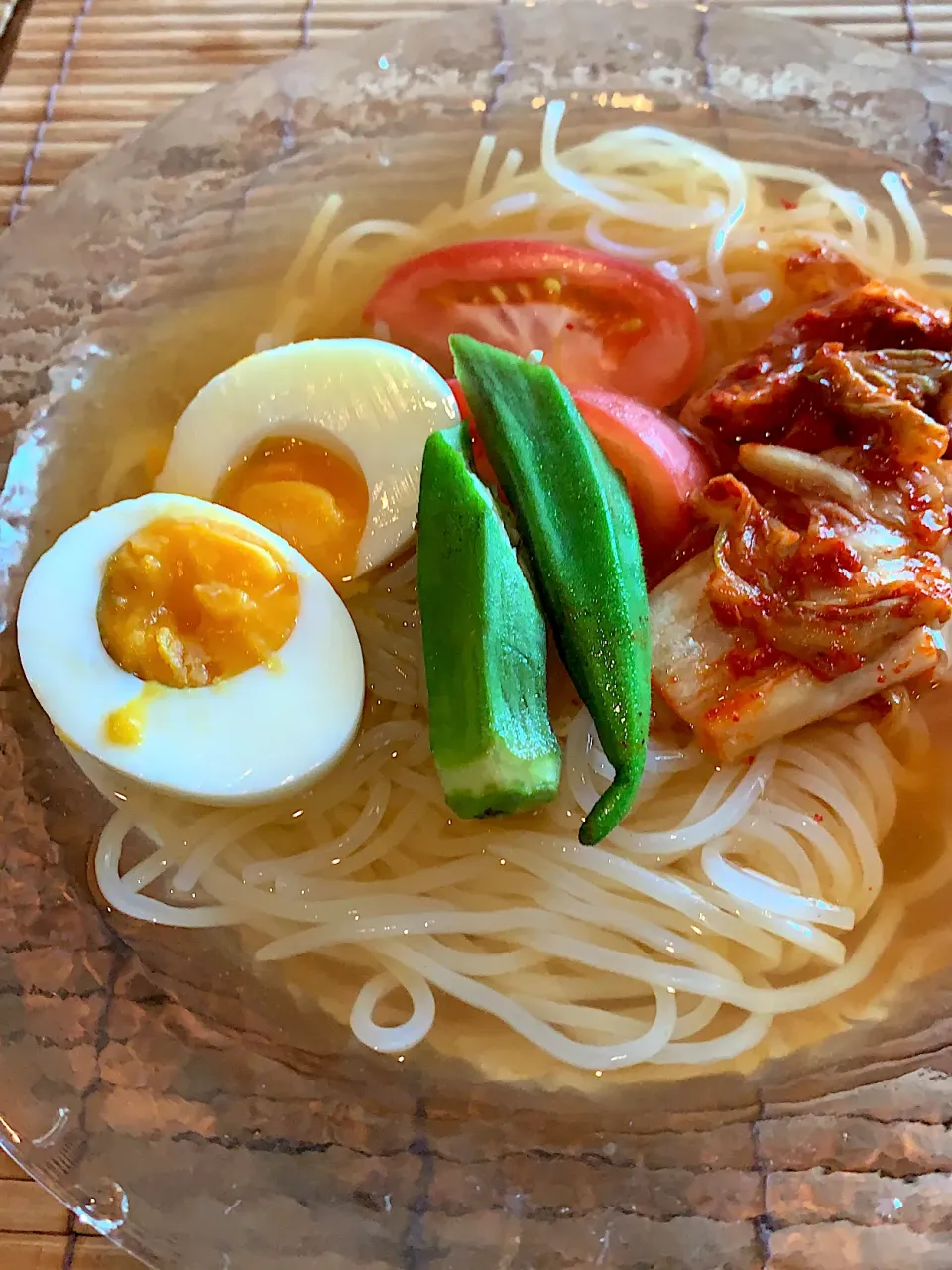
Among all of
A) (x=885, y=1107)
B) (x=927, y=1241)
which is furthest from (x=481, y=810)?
(x=927, y=1241)

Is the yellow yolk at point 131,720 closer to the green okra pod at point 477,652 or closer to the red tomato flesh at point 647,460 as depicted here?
the green okra pod at point 477,652

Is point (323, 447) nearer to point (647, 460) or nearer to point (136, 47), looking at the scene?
point (647, 460)

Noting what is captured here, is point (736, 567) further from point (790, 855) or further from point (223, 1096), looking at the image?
point (223, 1096)

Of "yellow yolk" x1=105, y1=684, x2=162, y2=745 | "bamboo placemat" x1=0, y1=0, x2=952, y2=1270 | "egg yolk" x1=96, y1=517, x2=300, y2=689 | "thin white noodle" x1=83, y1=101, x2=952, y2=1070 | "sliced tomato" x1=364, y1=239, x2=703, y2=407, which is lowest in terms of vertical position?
"thin white noodle" x1=83, y1=101, x2=952, y2=1070

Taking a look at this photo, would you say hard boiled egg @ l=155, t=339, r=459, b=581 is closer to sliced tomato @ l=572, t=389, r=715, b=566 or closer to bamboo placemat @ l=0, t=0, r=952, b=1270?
sliced tomato @ l=572, t=389, r=715, b=566

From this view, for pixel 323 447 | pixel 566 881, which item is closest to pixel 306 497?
pixel 323 447

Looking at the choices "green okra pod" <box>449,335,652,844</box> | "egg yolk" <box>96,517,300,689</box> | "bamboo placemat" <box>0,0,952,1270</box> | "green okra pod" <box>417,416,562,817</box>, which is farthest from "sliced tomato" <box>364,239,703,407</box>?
"bamboo placemat" <box>0,0,952,1270</box>
